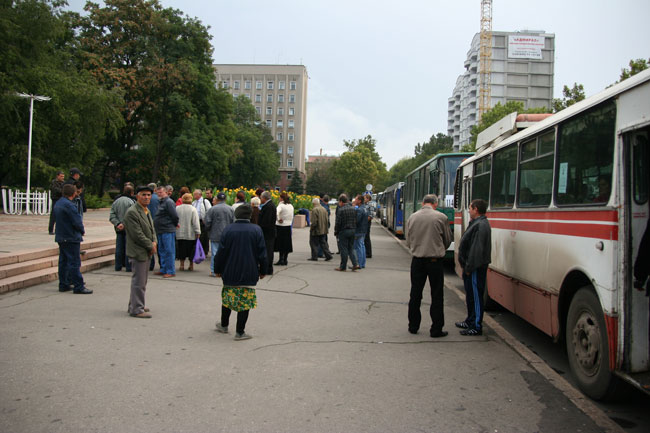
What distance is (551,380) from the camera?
5242 mm

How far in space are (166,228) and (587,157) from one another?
8408 millimetres

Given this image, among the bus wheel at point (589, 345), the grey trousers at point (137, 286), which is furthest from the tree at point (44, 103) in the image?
the bus wheel at point (589, 345)

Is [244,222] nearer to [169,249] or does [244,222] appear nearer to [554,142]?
[554,142]

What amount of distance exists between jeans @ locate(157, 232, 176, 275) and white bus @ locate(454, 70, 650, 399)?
703 cm

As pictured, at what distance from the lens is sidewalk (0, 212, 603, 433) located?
4109mm

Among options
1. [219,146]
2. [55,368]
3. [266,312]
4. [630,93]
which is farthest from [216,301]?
[219,146]

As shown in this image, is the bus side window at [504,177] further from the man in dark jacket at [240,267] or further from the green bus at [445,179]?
the green bus at [445,179]

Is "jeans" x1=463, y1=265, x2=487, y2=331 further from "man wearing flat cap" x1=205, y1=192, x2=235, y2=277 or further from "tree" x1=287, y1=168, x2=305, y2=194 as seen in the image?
"tree" x1=287, y1=168, x2=305, y2=194

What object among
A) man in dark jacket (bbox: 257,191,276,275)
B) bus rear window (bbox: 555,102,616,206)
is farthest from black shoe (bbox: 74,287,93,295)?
bus rear window (bbox: 555,102,616,206)

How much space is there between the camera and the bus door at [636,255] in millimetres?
4148

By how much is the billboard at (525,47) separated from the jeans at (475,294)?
121 metres

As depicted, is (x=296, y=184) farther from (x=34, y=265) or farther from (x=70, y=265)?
(x=70, y=265)

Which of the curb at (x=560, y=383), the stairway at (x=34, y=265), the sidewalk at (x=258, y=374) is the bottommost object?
the sidewalk at (x=258, y=374)

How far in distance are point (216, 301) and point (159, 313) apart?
125cm
